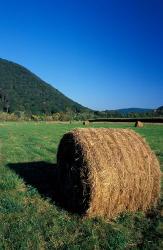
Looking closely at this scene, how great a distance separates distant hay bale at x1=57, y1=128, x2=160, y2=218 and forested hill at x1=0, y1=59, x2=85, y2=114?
118825 millimetres

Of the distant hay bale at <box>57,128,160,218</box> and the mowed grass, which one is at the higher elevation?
the distant hay bale at <box>57,128,160,218</box>

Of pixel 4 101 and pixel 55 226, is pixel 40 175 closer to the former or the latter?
pixel 55 226

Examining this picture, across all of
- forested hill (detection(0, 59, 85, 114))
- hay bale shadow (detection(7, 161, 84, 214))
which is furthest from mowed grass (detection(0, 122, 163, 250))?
forested hill (detection(0, 59, 85, 114))

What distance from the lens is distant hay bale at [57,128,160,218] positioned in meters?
8.27

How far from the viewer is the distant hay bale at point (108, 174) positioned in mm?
8266

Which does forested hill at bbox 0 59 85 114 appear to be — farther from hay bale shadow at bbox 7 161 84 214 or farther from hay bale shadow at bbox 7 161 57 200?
hay bale shadow at bbox 7 161 84 214

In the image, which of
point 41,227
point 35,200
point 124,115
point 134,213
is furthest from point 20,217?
point 124,115

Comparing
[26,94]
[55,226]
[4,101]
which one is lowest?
[55,226]

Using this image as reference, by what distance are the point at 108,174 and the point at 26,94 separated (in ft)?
496

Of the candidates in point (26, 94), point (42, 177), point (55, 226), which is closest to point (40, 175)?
point (42, 177)

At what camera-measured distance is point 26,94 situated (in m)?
157

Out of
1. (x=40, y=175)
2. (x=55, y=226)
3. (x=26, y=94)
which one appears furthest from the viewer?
(x=26, y=94)

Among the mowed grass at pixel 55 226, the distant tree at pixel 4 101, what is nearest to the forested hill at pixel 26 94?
the distant tree at pixel 4 101

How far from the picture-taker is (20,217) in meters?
7.91
